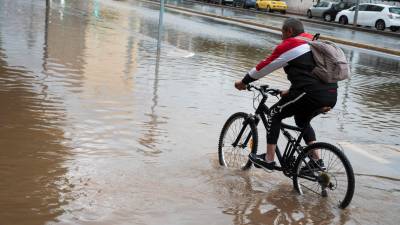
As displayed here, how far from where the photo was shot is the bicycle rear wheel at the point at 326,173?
5.12 metres

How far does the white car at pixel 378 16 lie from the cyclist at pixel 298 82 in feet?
109

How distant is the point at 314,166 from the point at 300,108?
0.54 metres

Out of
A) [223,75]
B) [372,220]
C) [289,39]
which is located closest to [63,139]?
[289,39]

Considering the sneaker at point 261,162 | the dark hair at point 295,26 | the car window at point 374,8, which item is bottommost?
the sneaker at point 261,162

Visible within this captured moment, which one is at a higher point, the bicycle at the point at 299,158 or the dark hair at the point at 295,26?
the dark hair at the point at 295,26

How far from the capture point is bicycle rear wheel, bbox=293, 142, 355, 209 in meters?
5.12

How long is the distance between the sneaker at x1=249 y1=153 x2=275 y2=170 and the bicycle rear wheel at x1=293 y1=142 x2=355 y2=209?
0.27 meters

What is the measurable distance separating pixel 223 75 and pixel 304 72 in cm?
744

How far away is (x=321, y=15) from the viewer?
4709 cm

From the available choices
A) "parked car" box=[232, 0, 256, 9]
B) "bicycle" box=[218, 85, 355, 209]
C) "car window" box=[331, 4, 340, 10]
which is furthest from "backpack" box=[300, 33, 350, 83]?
"parked car" box=[232, 0, 256, 9]

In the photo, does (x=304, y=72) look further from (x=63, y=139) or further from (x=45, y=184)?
(x=63, y=139)

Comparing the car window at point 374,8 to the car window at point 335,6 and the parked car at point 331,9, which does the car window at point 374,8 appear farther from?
the car window at point 335,6

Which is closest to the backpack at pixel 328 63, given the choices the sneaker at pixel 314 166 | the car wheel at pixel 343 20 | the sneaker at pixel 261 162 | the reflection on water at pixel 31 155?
the sneaker at pixel 314 166

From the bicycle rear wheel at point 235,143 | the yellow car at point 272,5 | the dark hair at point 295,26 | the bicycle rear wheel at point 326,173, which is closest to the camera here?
the bicycle rear wheel at point 326,173
